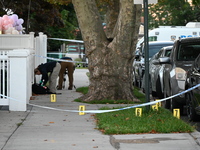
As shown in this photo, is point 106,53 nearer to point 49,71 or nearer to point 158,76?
point 158,76

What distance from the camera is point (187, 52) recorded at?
14789mm

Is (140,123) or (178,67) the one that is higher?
(178,67)

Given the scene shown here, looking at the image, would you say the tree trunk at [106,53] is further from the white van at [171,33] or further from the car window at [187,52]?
the white van at [171,33]

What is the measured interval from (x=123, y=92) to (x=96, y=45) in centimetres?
144

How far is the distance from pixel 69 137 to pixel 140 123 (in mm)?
1721

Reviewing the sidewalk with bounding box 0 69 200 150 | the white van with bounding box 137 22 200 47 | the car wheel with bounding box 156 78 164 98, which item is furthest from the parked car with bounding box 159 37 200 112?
the white van with bounding box 137 22 200 47

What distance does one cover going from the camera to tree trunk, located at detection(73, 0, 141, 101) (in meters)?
15.6

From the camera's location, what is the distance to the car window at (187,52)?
47.9ft

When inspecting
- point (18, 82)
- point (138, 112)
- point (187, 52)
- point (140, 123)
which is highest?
point (187, 52)

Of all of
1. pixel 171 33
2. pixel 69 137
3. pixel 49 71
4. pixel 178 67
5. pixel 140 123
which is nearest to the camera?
pixel 69 137

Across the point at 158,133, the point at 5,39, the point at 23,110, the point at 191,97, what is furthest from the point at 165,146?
the point at 5,39

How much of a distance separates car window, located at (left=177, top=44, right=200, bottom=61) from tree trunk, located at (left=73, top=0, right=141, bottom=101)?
1485 millimetres

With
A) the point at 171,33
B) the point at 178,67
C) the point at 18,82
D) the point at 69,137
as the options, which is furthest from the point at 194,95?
the point at 171,33

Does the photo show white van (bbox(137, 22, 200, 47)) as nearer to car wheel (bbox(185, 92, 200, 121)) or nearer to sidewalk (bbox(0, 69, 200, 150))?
car wheel (bbox(185, 92, 200, 121))
